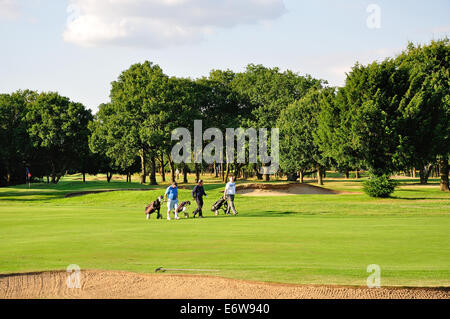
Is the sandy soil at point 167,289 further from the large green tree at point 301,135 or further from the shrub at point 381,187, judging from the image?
the large green tree at point 301,135

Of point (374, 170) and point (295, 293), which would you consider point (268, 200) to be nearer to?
point (374, 170)

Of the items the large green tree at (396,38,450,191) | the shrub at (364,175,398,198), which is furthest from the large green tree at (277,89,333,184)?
the shrub at (364,175,398,198)

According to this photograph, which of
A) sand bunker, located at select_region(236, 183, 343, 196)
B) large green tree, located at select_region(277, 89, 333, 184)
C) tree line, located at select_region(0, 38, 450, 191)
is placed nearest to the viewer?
tree line, located at select_region(0, 38, 450, 191)

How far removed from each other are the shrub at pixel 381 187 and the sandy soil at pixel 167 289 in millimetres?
35442

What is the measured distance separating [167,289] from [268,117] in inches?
2922

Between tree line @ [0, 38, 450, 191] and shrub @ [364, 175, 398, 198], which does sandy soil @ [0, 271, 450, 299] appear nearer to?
shrub @ [364, 175, 398, 198]

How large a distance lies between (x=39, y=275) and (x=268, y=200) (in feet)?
112

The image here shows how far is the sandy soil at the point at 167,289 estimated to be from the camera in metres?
9.20

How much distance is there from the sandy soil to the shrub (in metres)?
35.4

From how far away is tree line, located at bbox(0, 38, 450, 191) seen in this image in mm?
45938

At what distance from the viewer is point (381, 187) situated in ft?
142

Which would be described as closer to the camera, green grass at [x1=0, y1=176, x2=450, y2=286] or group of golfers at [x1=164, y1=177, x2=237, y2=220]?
green grass at [x1=0, y1=176, x2=450, y2=286]

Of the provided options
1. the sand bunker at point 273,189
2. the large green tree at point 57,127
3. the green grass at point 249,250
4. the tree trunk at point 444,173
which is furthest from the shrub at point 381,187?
the large green tree at point 57,127
